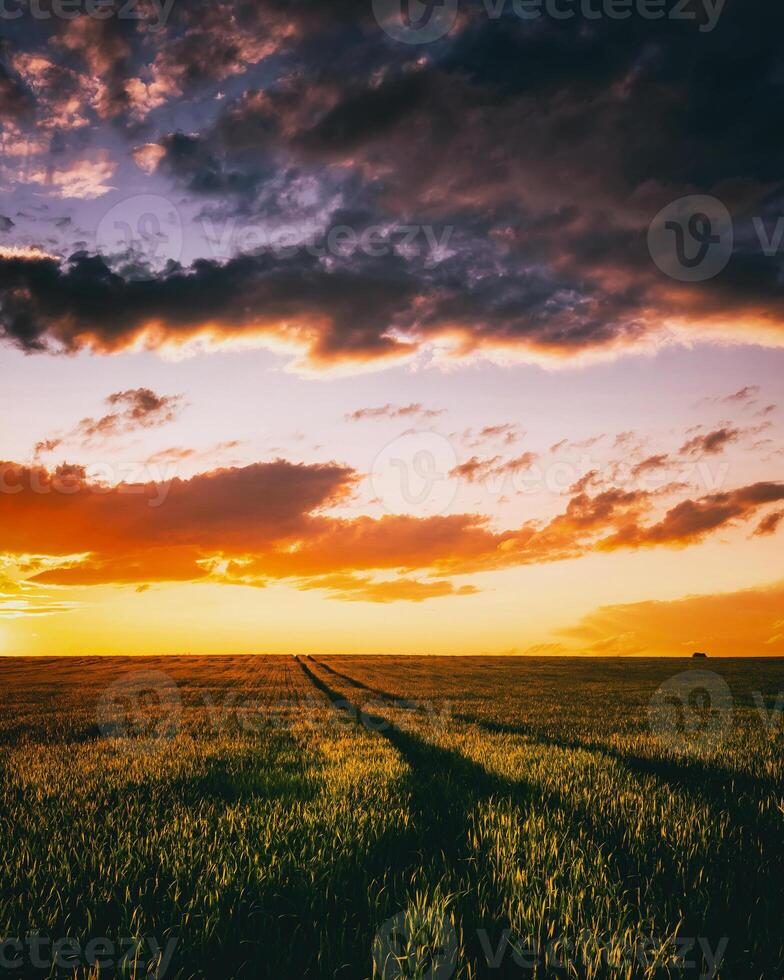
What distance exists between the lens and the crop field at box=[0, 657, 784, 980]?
312 centimetres

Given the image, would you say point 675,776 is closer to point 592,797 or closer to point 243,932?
point 592,797

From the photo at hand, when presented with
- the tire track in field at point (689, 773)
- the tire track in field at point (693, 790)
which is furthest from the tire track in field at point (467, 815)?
the tire track in field at point (689, 773)

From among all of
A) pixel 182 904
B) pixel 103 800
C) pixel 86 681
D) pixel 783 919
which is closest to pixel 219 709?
pixel 103 800

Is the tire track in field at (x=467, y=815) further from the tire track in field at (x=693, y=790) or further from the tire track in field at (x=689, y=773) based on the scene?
the tire track in field at (x=689, y=773)

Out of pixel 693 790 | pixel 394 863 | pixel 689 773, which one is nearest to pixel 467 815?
pixel 394 863

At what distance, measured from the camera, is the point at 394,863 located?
4473 millimetres

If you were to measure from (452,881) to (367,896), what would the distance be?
2.57 ft

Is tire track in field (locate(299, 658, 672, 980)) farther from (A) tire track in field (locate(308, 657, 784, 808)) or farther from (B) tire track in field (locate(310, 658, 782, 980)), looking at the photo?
(A) tire track in field (locate(308, 657, 784, 808))

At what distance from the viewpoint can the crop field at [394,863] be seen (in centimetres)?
312

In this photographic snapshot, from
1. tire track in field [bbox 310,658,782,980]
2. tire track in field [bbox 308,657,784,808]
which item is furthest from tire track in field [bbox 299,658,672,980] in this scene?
tire track in field [bbox 308,657,784,808]

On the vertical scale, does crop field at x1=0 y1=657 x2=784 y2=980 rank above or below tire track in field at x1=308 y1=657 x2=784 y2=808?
above

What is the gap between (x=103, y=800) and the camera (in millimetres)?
6441

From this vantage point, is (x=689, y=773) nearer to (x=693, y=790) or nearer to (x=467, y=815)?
(x=693, y=790)

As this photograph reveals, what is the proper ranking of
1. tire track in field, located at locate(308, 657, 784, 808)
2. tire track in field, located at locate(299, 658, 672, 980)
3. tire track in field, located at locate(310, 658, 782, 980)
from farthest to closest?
tire track in field, located at locate(308, 657, 784, 808) < tire track in field, located at locate(310, 658, 782, 980) < tire track in field, located at locate(299, 658, 672, 980)
